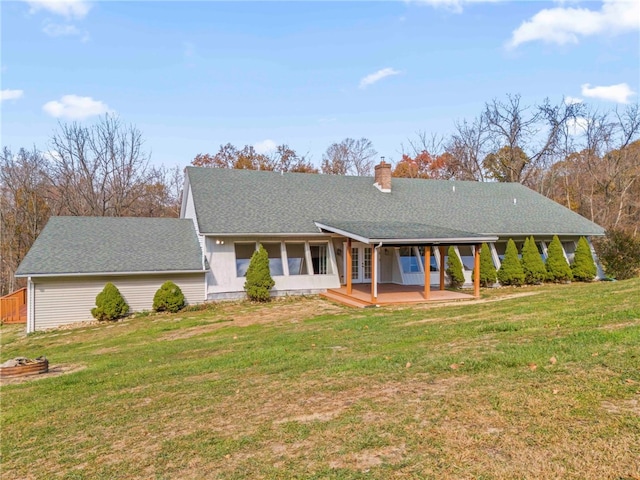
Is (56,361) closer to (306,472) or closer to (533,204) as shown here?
(306,472)

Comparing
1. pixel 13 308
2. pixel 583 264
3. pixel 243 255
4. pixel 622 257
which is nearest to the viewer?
pixel 243 255

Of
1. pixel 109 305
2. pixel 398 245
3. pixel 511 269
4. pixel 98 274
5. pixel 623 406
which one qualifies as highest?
pixel 398 245

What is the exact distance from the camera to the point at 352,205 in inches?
771

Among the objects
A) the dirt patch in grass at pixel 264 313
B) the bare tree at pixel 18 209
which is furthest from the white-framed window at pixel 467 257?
the bare tree at pixel 18 209

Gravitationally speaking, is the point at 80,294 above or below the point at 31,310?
above

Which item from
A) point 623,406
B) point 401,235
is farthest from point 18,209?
point 623,406

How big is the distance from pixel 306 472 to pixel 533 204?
73.7ft

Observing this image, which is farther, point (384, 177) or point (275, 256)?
point (384, 177)

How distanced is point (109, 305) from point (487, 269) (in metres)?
14.3

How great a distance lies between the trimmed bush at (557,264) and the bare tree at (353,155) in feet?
80.6

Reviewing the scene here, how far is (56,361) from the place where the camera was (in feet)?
31.0

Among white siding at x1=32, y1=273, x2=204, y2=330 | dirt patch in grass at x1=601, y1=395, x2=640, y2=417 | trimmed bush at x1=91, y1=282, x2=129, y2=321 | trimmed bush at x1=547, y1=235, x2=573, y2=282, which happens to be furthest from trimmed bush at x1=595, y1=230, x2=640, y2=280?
trimmed bush at x1=91, y1=282, x2=129, y2=321


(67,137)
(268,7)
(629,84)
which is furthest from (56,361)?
(629,84)

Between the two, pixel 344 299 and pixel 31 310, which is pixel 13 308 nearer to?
pixel 31 310
